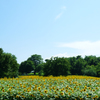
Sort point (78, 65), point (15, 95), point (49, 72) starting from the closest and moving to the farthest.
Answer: point (15, 95) → point (49, 72) → point (78, 65)

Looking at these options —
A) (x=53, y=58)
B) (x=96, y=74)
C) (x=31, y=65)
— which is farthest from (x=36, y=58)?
(x=53, y=58)

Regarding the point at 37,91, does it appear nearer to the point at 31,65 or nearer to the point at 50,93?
the point at 50,93

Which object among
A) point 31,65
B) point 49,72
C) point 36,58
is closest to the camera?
point 49,72

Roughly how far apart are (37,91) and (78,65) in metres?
36.1

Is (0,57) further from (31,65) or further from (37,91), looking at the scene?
(31,65)

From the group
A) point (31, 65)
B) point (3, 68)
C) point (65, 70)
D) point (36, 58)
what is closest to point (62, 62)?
point (65, 70)

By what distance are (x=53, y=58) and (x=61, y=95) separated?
61.3 ft

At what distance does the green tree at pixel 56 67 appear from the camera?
2334cm

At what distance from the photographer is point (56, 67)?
23625mm

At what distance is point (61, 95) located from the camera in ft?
18.8

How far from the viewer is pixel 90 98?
18.5 feet

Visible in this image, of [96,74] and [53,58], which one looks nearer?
[53,58]

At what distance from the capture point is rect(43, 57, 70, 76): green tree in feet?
76.6

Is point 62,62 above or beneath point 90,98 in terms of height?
above
